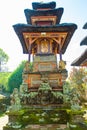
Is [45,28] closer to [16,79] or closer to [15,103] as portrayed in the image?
[15,103]

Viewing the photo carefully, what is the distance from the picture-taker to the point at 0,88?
5356 centimetres

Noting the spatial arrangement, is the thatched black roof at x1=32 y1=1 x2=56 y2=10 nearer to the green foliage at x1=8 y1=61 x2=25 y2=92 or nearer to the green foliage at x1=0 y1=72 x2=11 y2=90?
the green foliage at x1=8 y1=61 x2=25 y2=92

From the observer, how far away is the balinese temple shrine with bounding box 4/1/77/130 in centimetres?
1351

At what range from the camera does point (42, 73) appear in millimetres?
16328

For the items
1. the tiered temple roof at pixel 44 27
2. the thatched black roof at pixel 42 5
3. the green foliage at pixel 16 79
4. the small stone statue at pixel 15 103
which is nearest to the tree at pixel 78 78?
the green foliage at pixel 16 79

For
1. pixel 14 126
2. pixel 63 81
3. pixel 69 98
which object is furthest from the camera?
pixel 63 81

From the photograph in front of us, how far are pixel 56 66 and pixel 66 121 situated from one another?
16.6ft

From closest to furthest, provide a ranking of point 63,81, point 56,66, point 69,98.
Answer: point 69,98
point 63,81
point 56,66

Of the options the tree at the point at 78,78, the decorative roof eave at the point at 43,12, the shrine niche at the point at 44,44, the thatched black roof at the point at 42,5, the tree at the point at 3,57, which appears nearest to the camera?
the shrine niche at the point at 44,44

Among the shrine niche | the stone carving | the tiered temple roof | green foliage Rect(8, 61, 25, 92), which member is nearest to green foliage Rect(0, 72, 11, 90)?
green foliage Rect(8, 61, 25, 92)

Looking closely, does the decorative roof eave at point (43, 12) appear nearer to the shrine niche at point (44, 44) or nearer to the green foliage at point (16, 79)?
the shrine niche at point (44, 44)

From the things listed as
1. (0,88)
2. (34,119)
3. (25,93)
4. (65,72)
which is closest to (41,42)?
(65,72)

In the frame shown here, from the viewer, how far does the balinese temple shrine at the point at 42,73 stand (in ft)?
44.3

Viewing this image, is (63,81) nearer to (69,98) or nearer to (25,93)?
(69,98)
